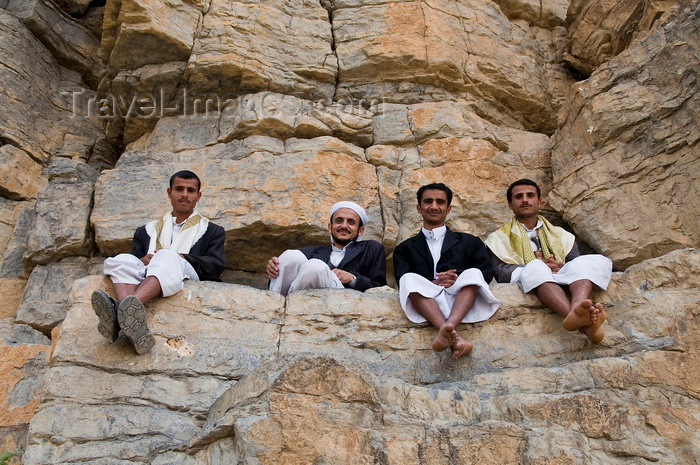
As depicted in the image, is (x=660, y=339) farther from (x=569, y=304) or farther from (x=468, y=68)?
(x=468, y=68)

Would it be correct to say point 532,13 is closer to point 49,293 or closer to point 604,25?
point 604,25

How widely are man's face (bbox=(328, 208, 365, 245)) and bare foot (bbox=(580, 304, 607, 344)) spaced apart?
83.1 inches

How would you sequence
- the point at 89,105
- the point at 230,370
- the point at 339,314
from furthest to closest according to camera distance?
1. the point at 89,105
2. the point at 339,314
3. the point at 230,370

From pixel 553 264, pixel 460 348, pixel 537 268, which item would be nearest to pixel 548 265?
pixel 553 264

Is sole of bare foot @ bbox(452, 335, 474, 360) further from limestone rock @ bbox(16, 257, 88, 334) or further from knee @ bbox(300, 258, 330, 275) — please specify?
limestone rock @ bbox(16, 257, 88, 334)

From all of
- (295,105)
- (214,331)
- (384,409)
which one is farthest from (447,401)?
(295,105)

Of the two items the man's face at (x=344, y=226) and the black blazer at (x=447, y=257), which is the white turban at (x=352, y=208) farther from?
the black blazer at (x=447, y=257)

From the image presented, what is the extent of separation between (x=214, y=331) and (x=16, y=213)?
3702 millimetres

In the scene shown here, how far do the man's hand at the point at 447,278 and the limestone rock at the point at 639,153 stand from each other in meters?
1.86

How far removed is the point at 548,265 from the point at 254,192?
2.79m

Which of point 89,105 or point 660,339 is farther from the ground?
point 89,105

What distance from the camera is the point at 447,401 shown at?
3.73 m

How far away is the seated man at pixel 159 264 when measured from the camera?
3977mm

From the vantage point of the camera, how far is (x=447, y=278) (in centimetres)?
484
